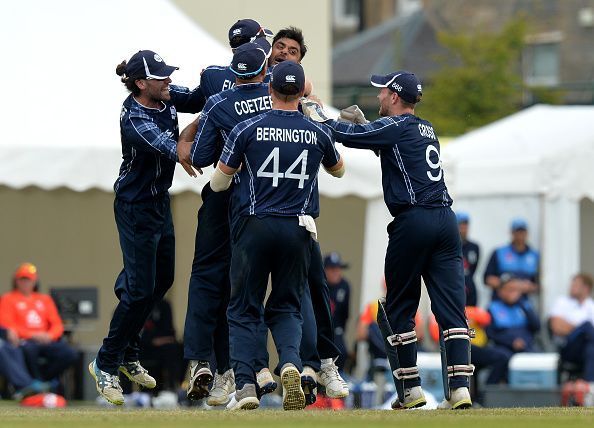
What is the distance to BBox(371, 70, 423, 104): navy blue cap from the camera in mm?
11594

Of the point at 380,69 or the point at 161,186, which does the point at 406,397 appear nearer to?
the point at 161,186

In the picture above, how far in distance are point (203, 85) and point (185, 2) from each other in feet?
38.8

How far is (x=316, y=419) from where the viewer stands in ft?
33.6

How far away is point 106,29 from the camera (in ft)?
60.4

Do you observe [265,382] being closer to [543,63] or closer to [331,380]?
[331,380]

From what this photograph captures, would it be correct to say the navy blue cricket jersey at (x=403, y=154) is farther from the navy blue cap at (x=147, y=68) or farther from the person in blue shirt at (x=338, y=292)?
the person in blue shirt at (x=338, y=292)

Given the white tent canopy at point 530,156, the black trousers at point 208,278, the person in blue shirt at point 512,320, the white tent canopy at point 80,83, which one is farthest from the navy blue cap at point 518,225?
the black trousers at point 208,278

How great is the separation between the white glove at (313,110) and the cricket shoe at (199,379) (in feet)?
6.19

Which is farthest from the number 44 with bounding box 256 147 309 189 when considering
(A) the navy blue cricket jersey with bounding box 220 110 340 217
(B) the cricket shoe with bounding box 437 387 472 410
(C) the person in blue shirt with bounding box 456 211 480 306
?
(C) the person in blue shirt with bounding box 456 211 480 306

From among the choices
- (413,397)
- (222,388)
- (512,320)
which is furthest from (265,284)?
(512,320)

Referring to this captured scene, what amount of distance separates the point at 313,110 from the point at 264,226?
2.95 feet

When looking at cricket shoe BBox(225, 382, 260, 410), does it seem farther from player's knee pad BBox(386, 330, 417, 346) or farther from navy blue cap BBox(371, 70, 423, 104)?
navy blue cap BBox(371, 70, 423, 104)

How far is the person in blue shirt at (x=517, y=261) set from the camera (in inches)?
770

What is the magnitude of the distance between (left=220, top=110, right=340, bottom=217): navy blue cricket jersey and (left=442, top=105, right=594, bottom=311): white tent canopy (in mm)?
7235
